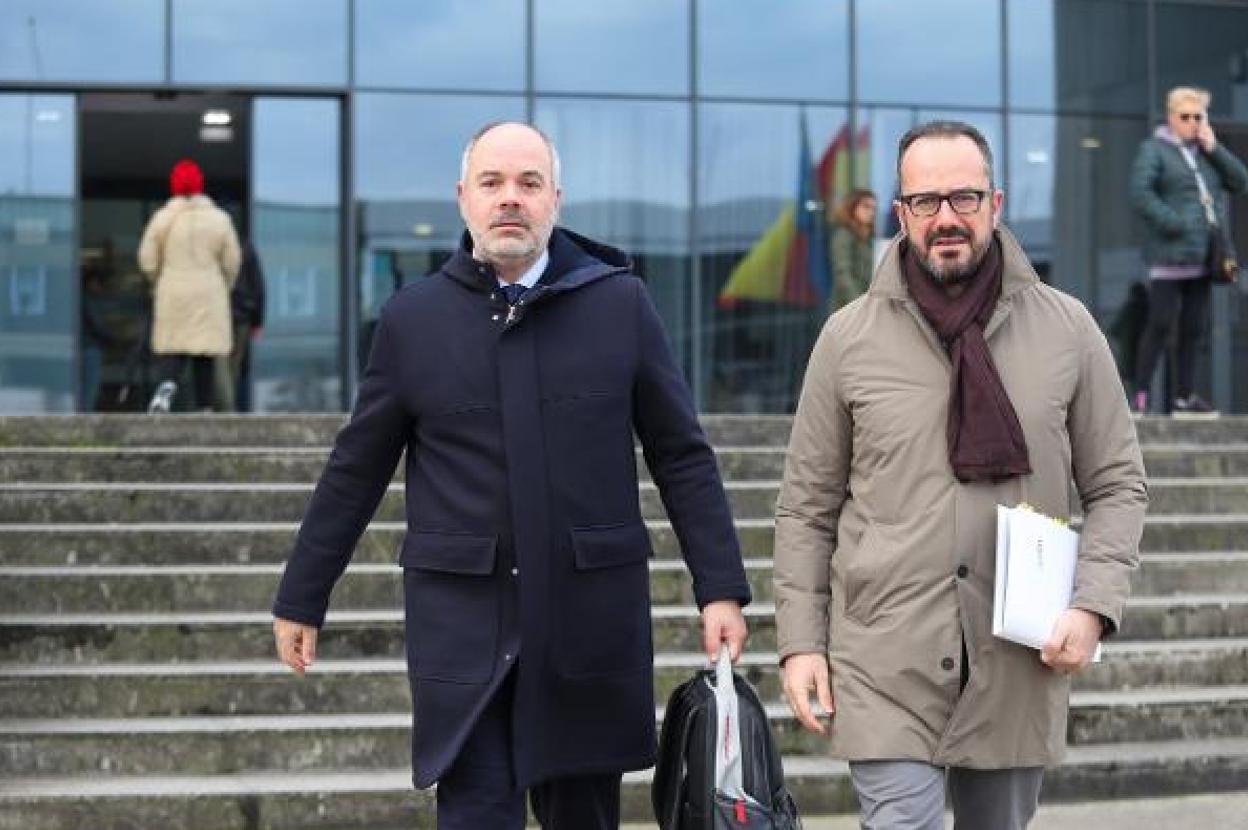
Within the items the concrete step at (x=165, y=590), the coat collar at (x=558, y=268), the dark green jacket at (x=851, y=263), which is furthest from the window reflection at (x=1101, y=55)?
the coat collar at (x=558, y=268)

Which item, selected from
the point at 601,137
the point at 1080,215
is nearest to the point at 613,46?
the point at 601,137

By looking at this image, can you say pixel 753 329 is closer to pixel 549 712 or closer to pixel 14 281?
pixel 14 281

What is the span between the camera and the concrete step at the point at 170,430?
966cm

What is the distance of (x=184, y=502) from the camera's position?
849cm

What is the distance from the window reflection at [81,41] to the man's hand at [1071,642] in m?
14.0

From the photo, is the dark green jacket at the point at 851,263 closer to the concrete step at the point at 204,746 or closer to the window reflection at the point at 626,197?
the window reflection at the point at 626,197

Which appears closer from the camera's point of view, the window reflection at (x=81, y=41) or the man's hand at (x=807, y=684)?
the man's hand at (x=807, y=684)

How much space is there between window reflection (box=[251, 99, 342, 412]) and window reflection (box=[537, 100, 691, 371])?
2.05 m

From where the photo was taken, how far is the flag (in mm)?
16875

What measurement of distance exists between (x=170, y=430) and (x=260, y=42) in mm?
7316

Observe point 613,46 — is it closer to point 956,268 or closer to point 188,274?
point 188,274

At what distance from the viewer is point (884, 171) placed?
56.5 ft

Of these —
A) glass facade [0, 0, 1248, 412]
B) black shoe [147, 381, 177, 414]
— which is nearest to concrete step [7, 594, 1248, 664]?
black shoe [147, 381, 177, 414]

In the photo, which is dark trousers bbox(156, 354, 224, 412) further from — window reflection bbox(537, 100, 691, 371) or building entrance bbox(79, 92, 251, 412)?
window reflection bbox(537, 100, 691, 371)
